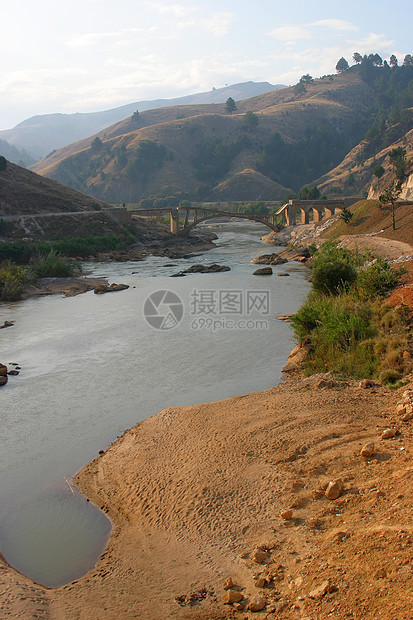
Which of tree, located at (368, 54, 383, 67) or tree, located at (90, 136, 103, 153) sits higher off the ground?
tree, located at (368, 54, 383, 67)

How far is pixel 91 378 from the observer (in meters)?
18.1

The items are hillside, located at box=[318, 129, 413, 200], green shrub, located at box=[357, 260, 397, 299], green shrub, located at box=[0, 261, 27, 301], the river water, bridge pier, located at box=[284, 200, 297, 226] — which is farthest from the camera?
hillside, located at box=[318, 129, 413, 200]

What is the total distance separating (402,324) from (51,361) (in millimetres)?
12154

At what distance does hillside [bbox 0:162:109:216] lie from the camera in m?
58.7

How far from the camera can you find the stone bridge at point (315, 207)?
64.8 metres

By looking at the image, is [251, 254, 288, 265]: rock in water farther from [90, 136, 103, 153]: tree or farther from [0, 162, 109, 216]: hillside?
[90, 136, 103, 153]: tree

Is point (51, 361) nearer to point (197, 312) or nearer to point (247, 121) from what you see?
point (197, 312)

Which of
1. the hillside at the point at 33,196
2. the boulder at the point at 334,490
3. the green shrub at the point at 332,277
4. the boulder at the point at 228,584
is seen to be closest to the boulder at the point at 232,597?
the boulder at the point at 228,584

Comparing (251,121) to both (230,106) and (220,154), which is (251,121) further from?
(230,106)

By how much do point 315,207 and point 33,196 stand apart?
3232 centimetres

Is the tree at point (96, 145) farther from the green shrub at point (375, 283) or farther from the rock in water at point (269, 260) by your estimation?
the green shrub at point (375, 283)

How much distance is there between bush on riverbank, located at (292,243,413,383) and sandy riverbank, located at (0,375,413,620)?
61.4 inches

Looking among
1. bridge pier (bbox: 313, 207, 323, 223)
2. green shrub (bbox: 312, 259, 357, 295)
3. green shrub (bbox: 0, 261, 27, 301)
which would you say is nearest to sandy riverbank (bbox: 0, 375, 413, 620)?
green shrub (bbox: 312, 259, 357, 295)

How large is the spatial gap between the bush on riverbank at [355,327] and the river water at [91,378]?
5.40 feet
